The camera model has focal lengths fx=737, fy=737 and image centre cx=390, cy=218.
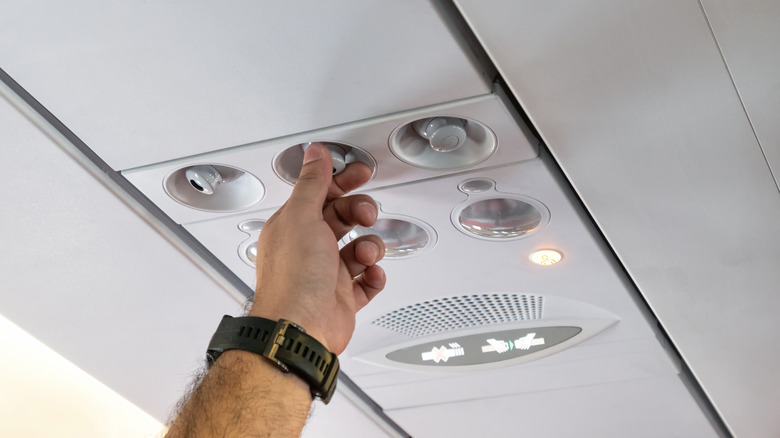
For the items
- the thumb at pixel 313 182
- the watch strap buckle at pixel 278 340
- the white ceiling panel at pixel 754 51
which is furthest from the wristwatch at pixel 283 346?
the white ceiling panel at pixel 754 51

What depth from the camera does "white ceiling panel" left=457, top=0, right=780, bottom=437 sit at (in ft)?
2.23

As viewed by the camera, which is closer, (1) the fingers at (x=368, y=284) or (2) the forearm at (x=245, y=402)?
(2) the forearm at (x=245, y=402)

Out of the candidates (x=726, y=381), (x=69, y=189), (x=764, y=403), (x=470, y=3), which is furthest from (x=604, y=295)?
(x=69, y=189)

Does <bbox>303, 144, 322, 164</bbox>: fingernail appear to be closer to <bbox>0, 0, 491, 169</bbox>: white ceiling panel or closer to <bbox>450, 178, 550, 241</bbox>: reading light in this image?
<bbox>0, 0, 491, 169</bbox>: white ceiling panel

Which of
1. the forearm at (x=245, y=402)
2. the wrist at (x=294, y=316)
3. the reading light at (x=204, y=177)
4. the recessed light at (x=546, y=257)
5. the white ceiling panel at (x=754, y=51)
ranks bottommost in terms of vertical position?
the forearm at (x=245, y=402)

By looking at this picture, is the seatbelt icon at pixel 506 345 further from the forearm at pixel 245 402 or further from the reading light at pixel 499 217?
the forearm at pixel 245 402

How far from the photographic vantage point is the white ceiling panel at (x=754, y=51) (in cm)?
67

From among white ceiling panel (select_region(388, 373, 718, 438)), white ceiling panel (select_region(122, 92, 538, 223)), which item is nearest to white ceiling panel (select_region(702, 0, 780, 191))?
white ceiling panel (select_region(122, 92, 538, 223))

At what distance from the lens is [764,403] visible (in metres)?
1.26

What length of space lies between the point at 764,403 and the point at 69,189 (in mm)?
1148

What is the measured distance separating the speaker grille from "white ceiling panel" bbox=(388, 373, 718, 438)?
0.65 feet

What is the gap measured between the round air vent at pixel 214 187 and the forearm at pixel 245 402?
24 cm

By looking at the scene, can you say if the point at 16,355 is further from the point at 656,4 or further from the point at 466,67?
the point at 656,4

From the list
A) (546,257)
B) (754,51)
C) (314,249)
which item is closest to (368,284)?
(314,249)
